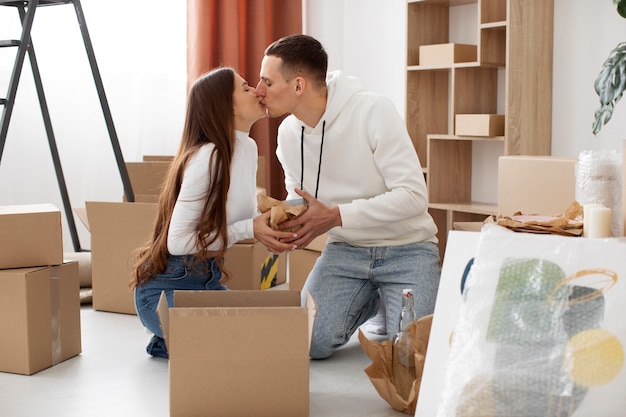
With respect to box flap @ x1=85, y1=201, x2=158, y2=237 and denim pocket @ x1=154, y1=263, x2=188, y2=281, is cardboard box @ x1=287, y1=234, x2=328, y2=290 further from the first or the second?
denim pocket @ x1=154, y1=263, x2=188, y2=281

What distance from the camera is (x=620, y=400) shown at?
53.6 inches

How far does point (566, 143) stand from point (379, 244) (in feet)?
4.09

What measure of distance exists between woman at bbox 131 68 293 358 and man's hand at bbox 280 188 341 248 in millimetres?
37

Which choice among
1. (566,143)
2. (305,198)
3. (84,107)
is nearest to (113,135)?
(84,107)

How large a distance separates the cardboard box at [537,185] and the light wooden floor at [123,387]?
653 mm

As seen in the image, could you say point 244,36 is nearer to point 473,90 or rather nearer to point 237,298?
point 473,90

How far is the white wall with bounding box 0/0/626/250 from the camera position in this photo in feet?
10.4

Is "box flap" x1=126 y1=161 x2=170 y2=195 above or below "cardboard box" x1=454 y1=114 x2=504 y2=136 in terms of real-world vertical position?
below

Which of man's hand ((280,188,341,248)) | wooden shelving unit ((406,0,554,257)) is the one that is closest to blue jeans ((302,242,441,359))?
man's hand ((280,188,341,248))

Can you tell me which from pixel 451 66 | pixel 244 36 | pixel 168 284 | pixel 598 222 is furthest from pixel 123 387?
pixel 244 36

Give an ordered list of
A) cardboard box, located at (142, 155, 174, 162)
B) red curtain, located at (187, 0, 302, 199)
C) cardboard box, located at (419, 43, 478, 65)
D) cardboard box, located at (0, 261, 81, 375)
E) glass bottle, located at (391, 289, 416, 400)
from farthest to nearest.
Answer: red curtain, located at (187, 0, 302, 199) < cardboard box, located at (142, 155, 174, 162) < cardboard box, located at (419, 43, 478, 65) < cardboard box, located at (0, 261, 81, 375) < glass bottle, located at (391, 289, 416, 400)

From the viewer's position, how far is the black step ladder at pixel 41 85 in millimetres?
2661

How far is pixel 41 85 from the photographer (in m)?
3.13

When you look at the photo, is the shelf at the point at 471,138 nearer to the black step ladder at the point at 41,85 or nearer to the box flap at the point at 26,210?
the black step ladder at the point at 41,85
